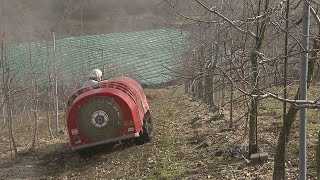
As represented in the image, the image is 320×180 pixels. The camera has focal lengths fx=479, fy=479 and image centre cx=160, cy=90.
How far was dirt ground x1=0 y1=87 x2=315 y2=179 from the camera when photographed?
28.1 feet

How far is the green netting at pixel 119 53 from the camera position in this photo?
87.7 feet

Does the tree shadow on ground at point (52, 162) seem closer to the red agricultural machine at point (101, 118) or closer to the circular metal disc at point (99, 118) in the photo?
the red agricultural machine at point (101, 118)

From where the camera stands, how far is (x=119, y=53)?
41.3 meters

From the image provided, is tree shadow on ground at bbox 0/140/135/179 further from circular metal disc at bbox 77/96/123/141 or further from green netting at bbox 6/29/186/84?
green netting at bbox 6/29/186/84

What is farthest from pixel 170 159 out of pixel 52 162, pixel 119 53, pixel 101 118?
pixel 119 53

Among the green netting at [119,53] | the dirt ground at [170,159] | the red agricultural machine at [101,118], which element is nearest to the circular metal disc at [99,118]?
the red agricultural machine at [101,118]

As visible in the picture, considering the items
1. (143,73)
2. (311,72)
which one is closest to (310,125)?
(311,72)

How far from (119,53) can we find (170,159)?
105ft

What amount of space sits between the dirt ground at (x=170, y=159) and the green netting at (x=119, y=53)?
30.9 ft

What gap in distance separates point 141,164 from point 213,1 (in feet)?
17.0

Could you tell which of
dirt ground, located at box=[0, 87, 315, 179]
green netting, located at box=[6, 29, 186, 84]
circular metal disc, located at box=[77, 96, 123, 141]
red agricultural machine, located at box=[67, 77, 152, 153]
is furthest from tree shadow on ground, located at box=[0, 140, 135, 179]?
green netting, located at box=[6, 29, 186, 84]

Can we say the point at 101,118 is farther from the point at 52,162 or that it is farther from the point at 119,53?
the point at 119,53

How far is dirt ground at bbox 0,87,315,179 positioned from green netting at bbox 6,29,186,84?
30.9 feet

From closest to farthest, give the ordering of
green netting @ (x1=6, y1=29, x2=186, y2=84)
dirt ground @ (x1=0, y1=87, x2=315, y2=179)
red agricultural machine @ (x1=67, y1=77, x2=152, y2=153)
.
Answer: dirt ground @ (x1=0, y1=87, x2=315, y2=179) → red agricultural machine @ (x1=67, y1=77, x2=152, y2=153) → green netting @ (x1=6, y1=29, x2=186, y2=84)
